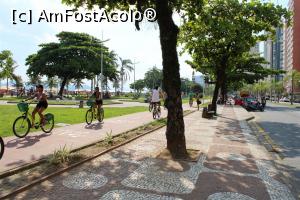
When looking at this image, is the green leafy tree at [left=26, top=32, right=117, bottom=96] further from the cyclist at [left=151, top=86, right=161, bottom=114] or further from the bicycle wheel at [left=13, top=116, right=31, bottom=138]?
the bicycle wheel at [left=13, top=116, right=31, bottom=138]

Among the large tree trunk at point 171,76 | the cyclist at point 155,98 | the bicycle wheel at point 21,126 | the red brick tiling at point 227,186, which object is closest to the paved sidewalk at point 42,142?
the bicycle wheel at point 21,126

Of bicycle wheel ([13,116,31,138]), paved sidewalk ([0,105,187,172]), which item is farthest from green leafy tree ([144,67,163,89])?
bicycle wheel ([13,116,31,138])

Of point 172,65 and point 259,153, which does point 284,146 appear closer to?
point 259,153

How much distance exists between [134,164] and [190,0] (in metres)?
6.10

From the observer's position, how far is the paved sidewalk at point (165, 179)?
223 inches

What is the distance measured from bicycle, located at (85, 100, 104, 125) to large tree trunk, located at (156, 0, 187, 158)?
6816 mm

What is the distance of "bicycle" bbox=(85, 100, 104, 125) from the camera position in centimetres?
1523

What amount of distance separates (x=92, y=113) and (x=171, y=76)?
7344mm

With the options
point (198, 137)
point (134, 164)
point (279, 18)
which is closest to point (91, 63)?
point (279, 18)

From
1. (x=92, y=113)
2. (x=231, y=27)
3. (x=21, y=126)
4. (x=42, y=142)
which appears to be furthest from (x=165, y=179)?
(x=231, y=27)

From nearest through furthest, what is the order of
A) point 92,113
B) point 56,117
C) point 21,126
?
point 21,126, point 92,113, point 56,117

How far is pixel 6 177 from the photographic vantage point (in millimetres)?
6207

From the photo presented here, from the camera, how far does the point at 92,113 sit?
15.5 metres

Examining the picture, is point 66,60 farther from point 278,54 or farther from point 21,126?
point 278,54
